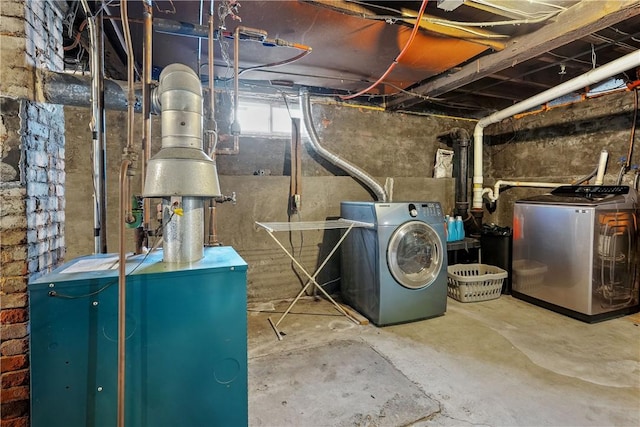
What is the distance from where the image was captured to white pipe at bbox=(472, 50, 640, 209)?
2.30 metres

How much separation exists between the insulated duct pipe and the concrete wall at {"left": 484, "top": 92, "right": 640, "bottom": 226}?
74.2 inches

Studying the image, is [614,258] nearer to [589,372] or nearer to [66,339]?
[589,372]

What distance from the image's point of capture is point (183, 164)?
1.15 meters

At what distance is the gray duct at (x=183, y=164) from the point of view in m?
1.16

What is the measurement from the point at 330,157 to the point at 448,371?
2.23m

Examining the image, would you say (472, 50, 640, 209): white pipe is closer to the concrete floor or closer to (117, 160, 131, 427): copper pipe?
the concrete floor

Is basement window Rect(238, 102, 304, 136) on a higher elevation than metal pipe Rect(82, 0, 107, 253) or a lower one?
higher

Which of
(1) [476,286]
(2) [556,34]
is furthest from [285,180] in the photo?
(2) [556,34]

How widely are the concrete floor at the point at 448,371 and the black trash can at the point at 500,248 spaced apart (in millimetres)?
725

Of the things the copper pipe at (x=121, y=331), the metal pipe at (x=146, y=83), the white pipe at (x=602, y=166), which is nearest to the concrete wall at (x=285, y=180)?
the white pipe at (x=602, y=166)

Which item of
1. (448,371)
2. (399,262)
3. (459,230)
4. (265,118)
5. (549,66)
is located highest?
(549,66)

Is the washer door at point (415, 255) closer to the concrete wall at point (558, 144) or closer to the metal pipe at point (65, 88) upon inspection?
the concrete wall at point (558, 144)

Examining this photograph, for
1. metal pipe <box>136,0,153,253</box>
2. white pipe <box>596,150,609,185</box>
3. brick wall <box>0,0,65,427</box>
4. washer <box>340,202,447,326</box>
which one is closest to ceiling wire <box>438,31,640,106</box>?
white pipe <box>596,150,609,185</box>

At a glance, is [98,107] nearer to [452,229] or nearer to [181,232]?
[181,232]
